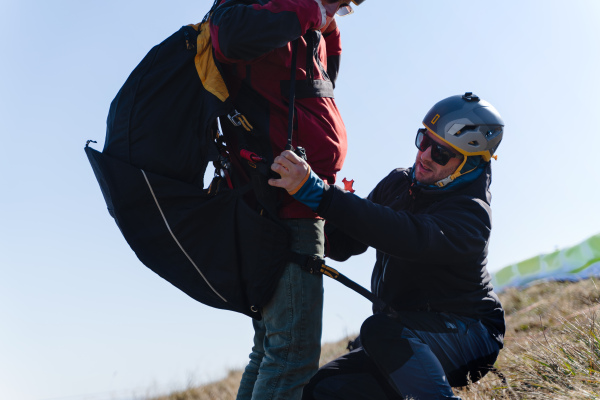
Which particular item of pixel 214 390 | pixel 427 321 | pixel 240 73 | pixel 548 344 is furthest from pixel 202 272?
pixel 214 390

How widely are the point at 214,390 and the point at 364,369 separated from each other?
23.2ft

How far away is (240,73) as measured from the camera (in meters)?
3.29

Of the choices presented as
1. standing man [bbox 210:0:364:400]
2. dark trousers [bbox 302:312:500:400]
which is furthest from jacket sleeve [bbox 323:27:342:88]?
dark trousers [bbox 302:312:500:400]

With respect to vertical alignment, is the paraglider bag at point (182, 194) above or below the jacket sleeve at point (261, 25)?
below

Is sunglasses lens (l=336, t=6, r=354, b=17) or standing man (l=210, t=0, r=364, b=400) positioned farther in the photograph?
sunglasses lens (l=336, t=6, r=354, b=17)

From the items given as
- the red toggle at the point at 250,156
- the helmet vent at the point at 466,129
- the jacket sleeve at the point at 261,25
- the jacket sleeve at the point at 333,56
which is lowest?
the red toggle at the point at 250,156

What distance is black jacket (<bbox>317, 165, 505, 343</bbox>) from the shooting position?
334cm

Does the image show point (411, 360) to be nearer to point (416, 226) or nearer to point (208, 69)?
point (416, 226)

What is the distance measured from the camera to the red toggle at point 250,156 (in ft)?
10.6

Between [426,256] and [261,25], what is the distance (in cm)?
156

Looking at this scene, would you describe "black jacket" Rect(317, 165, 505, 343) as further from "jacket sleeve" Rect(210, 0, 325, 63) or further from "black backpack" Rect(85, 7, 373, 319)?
"jacket sleeve" Rect(210, 0, 325, 63)

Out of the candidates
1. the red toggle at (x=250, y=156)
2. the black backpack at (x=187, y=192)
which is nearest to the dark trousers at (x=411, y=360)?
the black backpack at (x=187, y=192)

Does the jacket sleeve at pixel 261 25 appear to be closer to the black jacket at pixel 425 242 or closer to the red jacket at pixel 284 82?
the red jacket at pixel 284 82

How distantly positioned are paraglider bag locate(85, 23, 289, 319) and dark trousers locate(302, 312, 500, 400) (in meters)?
0.84
